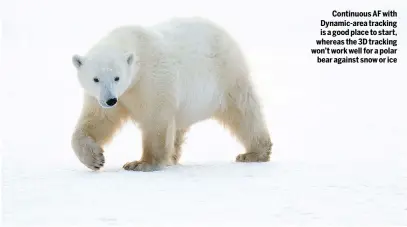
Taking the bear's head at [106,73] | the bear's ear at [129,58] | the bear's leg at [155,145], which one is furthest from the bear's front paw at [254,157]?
the bear's ear at [129,58]

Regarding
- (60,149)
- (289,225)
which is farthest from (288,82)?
(289,225)

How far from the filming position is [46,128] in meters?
11.3

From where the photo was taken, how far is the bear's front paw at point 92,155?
643 centimetres

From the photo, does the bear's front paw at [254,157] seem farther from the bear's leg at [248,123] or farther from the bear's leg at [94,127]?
the bear's leg at [94,127]

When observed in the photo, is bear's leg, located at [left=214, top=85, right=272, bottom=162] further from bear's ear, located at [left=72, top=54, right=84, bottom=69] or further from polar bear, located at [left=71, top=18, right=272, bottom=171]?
bear's ear, located at [left=72, top=54, right=84, bottom=69]

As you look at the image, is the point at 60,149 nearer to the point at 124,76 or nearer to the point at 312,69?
the point at 124,76

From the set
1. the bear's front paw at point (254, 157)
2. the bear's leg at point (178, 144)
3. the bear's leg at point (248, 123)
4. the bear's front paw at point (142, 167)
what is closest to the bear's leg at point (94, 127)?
the bear's front paw at point (142, 167)

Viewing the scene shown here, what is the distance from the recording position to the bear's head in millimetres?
6148

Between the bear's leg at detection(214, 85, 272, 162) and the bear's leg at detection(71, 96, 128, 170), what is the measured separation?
1.17m

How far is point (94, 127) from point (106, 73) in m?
0.73

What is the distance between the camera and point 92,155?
646 centimetres

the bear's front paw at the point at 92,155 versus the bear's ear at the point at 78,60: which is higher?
the bear's ear at the point at 78,60

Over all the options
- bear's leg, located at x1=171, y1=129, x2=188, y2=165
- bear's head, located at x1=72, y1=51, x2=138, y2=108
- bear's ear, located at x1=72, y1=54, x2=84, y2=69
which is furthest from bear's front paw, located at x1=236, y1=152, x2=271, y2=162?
bear's ear, located at x1=72, y1=54, x2=84, y2=69

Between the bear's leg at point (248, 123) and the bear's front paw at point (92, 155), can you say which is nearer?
the bear's front paw at point (92, 155)
